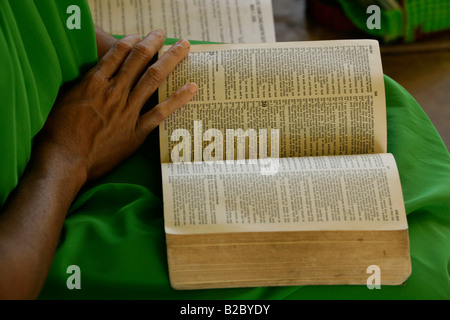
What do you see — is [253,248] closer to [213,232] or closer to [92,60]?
[213,232]

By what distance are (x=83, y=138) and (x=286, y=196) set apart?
26 centimetres

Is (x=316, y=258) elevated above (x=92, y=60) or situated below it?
below

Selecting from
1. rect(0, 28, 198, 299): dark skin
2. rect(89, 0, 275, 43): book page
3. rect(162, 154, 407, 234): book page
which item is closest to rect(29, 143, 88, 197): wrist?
rect(0, 28, 198, 299): dark skin

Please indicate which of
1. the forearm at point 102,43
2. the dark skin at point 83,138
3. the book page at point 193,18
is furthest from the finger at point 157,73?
the book page at point 193,18

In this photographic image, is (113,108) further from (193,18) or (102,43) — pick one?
(193,18)

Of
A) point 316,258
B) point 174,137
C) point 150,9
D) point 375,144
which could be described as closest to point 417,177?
point 375,144

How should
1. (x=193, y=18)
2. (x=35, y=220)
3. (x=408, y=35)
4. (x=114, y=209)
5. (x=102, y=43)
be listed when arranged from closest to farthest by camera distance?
1. (x=35, y=220)
2. (x=114, y=209)
3. (x=102, y=43)
4. (x=193, y=18)
5. (x=408, y=35)

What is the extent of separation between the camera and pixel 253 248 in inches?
24.9

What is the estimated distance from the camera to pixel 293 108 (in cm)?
73

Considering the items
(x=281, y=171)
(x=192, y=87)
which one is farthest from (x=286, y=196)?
(x=192, y=87)
